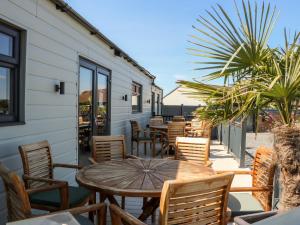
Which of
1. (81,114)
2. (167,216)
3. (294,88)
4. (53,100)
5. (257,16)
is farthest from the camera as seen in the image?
(81,114)

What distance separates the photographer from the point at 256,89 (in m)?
2.69

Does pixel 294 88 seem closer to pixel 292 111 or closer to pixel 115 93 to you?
pixel 292 111

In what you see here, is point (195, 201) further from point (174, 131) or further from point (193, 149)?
point (174, 131)

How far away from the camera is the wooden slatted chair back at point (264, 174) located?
2.86 meters

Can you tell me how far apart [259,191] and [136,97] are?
8384 millimetres

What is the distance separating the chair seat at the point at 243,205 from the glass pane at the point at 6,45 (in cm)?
272

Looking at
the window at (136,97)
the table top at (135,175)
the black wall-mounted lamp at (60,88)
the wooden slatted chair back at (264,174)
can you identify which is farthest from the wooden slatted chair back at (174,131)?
the wooden slatted chair back at (264,174)

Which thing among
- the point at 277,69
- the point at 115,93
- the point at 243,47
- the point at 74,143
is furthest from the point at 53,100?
the point at 115,93

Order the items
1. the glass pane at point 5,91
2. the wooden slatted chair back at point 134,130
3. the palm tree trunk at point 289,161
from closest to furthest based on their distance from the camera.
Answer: the palm tree trunk at point 289,161 < the glass pane at point 5,91 < the wooden slatted chair back at point 134,130

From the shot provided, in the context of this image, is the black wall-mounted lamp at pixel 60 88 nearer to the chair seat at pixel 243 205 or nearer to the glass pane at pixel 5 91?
the glass pane at pixel 5 91

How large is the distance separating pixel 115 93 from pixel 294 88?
5398 mm

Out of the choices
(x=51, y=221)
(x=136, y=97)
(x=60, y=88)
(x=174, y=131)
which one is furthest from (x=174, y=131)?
(x=51, y=221)

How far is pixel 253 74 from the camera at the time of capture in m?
2.92

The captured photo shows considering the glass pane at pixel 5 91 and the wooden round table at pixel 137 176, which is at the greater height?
the glass pane at pixel 5 91
